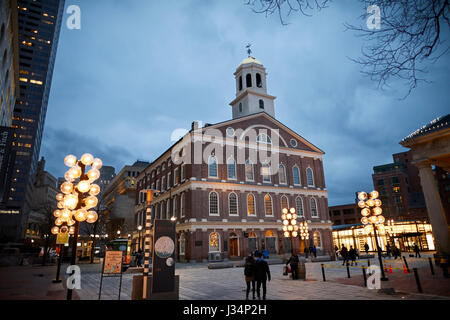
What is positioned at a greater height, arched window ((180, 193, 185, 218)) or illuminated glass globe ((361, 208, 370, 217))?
arched window ((180, 193, 185, 218))

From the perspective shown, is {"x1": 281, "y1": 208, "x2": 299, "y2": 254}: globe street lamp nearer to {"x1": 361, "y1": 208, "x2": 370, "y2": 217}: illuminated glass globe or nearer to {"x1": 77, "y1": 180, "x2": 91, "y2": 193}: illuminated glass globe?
{"x1": 361, "y1": 208, "x2": 370, "y2": 217}: illuminated glass globe

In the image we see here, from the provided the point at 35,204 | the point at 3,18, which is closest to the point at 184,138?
the point at 3,18

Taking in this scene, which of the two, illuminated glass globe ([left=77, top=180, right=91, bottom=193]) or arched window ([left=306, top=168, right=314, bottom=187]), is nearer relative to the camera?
illuminated glass globe ([left=77, top=180, right=91, bottom=193])

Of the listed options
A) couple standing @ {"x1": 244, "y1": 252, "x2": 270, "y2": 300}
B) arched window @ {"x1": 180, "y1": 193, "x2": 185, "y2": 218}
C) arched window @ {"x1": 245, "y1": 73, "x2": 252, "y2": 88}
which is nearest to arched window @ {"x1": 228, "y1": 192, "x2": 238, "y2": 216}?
arched window @ {"x1": 180, "y1": 193, "x2": 185, "y2": 218}

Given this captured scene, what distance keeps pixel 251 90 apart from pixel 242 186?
17.4m

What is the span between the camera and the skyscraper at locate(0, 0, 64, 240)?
9125 cm

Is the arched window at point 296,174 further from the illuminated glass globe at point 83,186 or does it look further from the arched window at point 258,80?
the illuminated glass globe at point 83,186

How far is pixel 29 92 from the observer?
100125 millimetres

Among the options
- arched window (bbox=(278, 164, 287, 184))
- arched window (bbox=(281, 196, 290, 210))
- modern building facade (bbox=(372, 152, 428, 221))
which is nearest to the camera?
arched window (bbox=(281, 196, 290, 210))

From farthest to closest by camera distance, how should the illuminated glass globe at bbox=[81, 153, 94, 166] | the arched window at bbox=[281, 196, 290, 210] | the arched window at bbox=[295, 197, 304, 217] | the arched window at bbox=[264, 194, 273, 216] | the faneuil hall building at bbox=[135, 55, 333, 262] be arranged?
the arched window at bbox=[295, 197, 304, 217], the arched window at bbox=[281, 196, 290, 210], the arched window at bbox=[264, 194, 273, 216], the faneuil hall building at bbox=[135, 55, 333, 262], the illuminated glass globe at bbox=[81, 153, 94, 166]

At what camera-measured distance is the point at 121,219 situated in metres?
65.6

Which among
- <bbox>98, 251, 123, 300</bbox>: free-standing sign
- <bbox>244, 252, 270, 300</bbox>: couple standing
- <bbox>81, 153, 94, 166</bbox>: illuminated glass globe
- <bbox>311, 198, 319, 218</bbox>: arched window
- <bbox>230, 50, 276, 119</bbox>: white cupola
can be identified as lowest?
<bbox>244, 252, 270, 300</bbox>: couple standing

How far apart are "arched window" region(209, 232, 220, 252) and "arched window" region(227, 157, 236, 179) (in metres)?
8.02

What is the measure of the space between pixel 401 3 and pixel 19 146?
387ft
